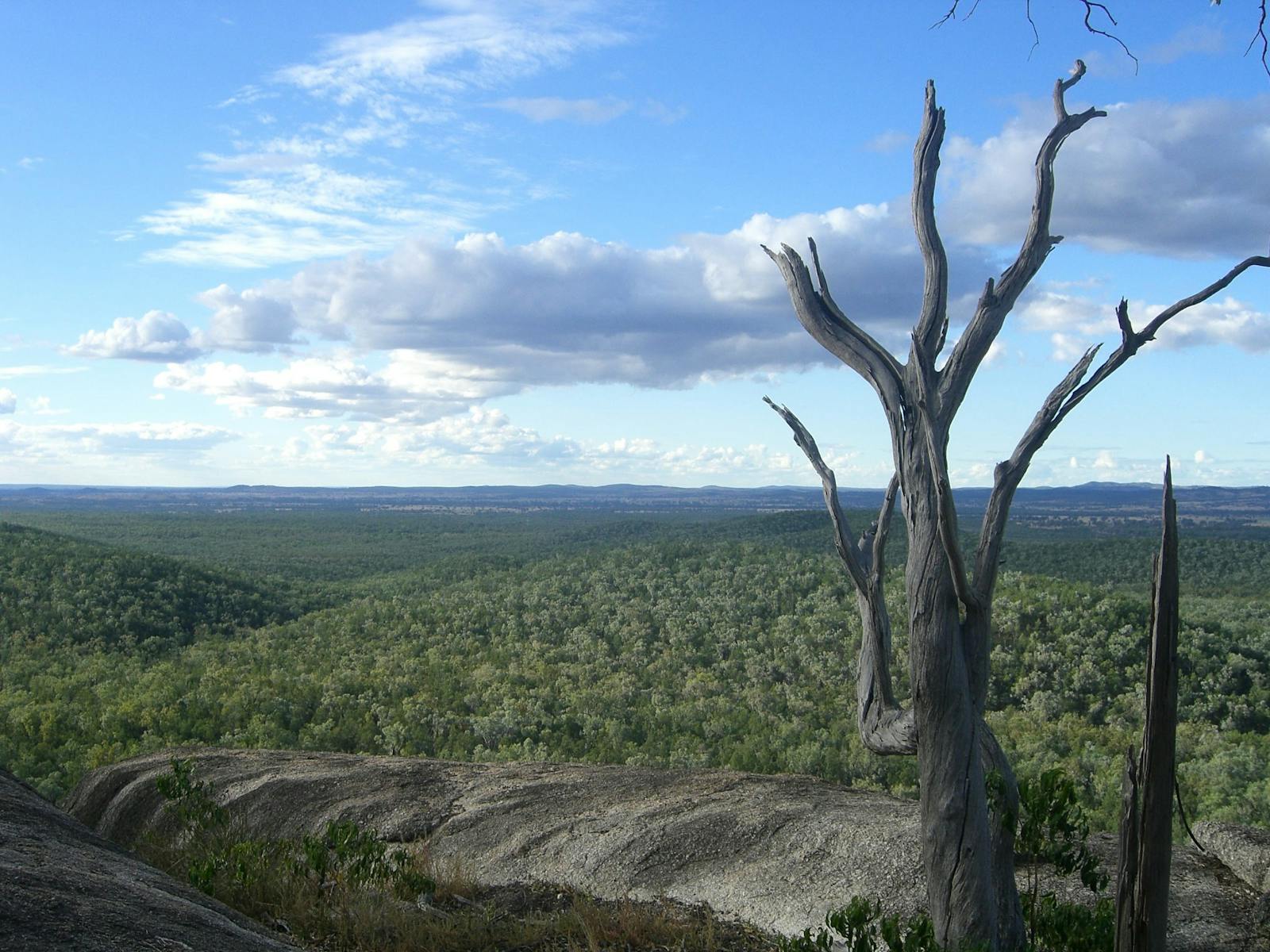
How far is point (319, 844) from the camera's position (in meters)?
7.06

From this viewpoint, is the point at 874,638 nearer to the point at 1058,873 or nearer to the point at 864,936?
the point at 1058,873

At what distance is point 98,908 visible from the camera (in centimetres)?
419

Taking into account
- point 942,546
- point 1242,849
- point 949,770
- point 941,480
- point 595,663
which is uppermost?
point 941,480

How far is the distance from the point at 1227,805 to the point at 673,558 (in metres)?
34.2

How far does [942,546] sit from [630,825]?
459 centimetres

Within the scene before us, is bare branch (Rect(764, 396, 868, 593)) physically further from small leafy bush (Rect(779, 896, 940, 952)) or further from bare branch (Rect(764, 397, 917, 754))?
small leafy bush (Rect(779, 896, 940, 952))

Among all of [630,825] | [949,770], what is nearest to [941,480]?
[949,770]

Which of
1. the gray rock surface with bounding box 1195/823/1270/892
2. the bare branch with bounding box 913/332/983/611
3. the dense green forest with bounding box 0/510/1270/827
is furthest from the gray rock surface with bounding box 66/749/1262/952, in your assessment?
the dense green forest with bounding box 0/510/1270/827

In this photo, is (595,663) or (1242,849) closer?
(1242,849)

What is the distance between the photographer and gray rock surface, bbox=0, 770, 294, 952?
3834 mm

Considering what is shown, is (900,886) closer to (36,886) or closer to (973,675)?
(973,675)

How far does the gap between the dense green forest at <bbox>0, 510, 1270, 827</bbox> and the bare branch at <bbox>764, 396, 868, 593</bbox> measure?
1063 cm

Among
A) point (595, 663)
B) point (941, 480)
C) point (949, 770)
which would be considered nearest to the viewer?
point (949, 770)

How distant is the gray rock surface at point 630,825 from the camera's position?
23.7 feet
